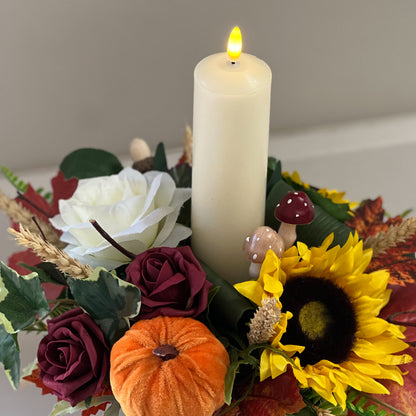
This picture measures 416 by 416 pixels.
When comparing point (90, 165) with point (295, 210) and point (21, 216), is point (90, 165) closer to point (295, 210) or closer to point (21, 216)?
point (21, 216)

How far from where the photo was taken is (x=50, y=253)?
1.40 ft

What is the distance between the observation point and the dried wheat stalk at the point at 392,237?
0.49 meters

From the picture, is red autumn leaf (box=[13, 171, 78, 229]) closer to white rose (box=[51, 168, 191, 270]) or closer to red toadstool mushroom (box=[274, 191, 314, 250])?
white rose (box=[51, 168, 191, 270])

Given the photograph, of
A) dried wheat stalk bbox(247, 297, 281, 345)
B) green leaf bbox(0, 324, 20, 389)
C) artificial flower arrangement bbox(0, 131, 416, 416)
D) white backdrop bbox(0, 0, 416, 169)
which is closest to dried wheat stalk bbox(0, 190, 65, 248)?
artificial flower arrangement bbox(0, 131, 416, 416)

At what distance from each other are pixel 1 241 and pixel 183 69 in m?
0.31

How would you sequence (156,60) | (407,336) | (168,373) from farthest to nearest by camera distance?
(156,60) → (407,336) → (168,373)

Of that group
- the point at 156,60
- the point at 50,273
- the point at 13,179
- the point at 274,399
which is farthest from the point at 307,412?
the point at 156,60

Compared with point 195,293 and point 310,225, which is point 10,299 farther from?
point 310,225

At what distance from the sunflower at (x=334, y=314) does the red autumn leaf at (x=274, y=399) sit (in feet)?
0.06

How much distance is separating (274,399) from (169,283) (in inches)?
4.2

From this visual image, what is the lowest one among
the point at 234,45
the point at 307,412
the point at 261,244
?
the point at 307,412

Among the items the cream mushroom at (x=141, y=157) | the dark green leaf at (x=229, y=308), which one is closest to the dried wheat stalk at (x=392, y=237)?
the dark green leaf at (x=229, y=308)

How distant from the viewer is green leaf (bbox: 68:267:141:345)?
0.43 meters

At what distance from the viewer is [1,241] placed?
82 centimetres
